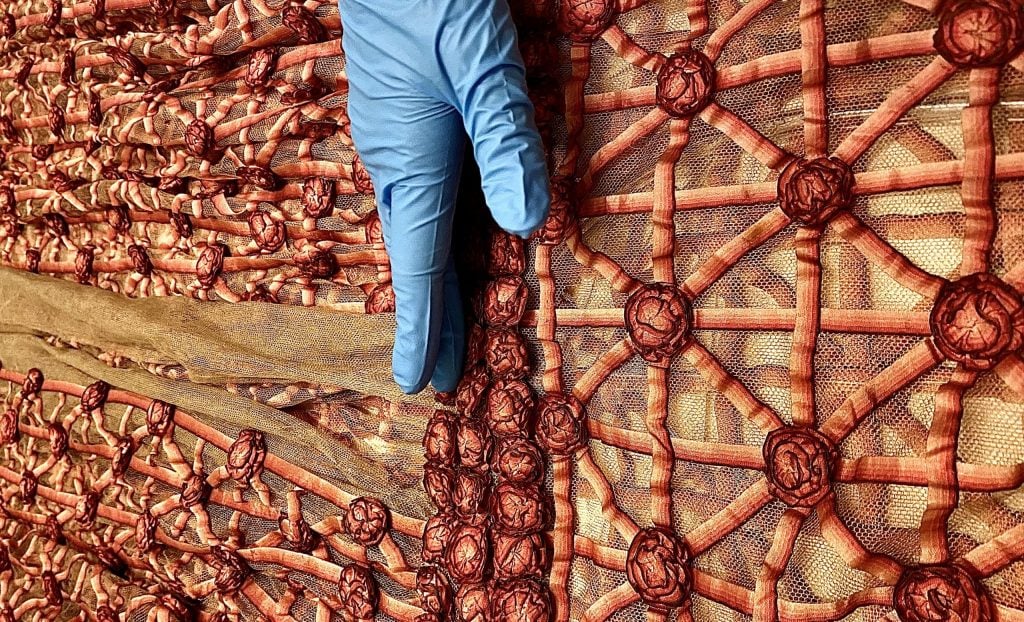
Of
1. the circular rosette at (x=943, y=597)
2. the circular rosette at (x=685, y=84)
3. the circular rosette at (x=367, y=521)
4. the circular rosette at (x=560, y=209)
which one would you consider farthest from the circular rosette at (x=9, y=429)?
the circular rosette at (x=943, y=597)

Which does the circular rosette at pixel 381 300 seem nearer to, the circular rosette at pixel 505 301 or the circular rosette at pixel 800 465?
the circular rosette at pixel 505 301

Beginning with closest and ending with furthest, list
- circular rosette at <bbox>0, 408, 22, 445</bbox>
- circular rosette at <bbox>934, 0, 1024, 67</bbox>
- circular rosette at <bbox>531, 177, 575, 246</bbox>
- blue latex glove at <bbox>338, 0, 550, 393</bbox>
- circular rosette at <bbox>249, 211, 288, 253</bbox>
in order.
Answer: circular rosette at <bbox>934, 0, 1024, 67</bbox>
blue latex glove at <bbox>338, 0, 550, 393</bbox>
circular rosette at <bbox>531, 177, 575, 246</bbox>
circular rosette at <bbox>249, 211, 288, 253</bbox>
circular rosette at <bbox>0, 408, 22, 445</bbox>

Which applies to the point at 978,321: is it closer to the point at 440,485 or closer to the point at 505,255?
the point at 505,255

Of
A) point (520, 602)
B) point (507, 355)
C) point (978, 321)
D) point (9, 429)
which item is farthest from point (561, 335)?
point (9, 429)

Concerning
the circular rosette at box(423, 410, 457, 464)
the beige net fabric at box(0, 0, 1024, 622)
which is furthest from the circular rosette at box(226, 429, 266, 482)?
the circular rosette at box(423, 410, 457, 464)

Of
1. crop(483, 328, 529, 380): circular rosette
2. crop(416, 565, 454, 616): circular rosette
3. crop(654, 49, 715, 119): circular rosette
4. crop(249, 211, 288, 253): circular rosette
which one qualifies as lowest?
crop(416, 565, 454, 616): circular rosette

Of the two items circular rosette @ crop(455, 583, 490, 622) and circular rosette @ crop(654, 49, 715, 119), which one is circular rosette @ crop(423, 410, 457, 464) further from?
circular rosette @ crop(654, 49, 715, 119)

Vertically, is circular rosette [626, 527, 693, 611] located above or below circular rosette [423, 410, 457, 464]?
below

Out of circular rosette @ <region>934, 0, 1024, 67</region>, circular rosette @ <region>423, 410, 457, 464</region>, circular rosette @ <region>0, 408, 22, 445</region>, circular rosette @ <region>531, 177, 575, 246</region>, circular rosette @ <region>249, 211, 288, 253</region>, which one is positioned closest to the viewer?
circular rosette @ <region>934, 0, 1024, 67</region>
